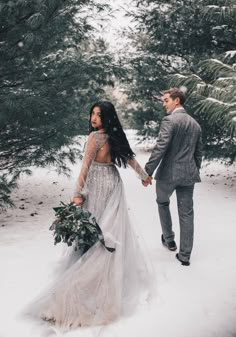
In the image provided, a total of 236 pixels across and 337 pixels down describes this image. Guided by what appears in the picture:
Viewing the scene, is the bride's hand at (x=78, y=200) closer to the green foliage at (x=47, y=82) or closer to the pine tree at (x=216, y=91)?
the pine tree at (x=216, y=91)

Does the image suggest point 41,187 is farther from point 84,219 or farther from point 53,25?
point 84,219

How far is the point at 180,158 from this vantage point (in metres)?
4.74

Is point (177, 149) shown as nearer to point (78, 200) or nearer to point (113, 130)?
point (113, 130)

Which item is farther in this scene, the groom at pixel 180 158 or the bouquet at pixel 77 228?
the groom at pixel 180 158

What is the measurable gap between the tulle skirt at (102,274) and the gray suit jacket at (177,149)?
844mm

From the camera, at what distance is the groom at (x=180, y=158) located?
4.65 meters

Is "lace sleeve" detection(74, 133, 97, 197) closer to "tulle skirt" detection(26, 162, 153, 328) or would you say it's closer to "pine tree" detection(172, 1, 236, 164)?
"tulle skirt" detection(26, 162, 153, 328)

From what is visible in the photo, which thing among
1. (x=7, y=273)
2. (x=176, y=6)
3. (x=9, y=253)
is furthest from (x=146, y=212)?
(x=176, y=6)

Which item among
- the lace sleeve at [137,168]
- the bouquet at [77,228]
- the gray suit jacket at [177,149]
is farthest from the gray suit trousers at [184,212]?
the bouquet at [77,228]

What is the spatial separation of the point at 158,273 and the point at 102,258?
4.08 ft

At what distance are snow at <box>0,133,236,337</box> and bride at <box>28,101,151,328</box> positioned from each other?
14cm

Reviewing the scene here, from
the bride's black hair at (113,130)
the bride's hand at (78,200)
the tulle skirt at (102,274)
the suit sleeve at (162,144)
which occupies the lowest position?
the tulle skirt at (102,274)

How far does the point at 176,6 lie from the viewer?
945 cm

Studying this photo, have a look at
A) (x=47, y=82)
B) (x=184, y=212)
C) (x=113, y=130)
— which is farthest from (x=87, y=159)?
(x=47, y=82)
